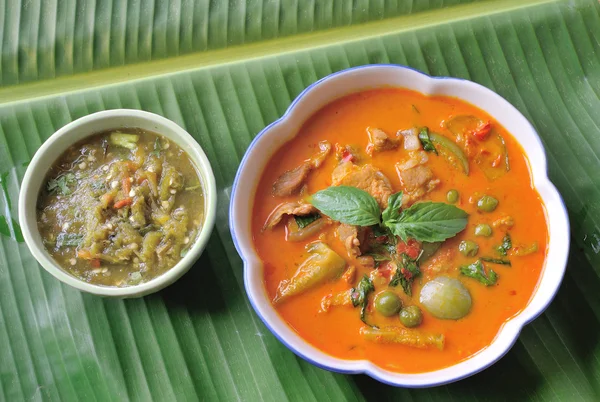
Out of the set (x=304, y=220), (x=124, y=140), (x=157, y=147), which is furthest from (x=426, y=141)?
(x=124, y=140)

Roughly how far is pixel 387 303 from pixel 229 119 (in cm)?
157

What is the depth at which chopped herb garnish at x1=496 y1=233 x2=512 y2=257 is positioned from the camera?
3.44 m

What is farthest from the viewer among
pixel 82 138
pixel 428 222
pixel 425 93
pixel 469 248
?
pixel 425 93

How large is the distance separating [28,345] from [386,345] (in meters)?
2.17

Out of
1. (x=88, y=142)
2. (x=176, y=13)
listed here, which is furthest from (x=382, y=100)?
(x=88, y=142)

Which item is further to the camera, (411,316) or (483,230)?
(483,230)

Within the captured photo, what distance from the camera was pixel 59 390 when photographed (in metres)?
3.53

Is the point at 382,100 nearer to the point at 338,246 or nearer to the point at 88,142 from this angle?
the point at 338,246

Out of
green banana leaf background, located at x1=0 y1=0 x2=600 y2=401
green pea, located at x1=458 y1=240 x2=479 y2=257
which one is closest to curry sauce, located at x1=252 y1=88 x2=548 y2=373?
green pea, located at x1=458 y1=240 x2=479 y2=257

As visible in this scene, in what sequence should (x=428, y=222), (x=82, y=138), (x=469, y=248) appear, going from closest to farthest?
1. (x=428, y=222)
2. (x=469, y=248)
3. (x=82, y=138)

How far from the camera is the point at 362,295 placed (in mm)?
3359

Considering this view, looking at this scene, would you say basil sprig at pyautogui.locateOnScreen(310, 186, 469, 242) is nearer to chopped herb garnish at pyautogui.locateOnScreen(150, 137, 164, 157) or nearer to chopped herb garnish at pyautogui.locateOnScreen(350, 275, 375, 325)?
chopped herb garnish at pyautogui.locateOnScreen(350, 275, 375, 325)

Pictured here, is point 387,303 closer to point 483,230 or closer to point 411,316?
point 411,316

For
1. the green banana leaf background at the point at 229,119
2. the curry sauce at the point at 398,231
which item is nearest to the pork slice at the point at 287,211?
the curry sauce at the point at 398,231
